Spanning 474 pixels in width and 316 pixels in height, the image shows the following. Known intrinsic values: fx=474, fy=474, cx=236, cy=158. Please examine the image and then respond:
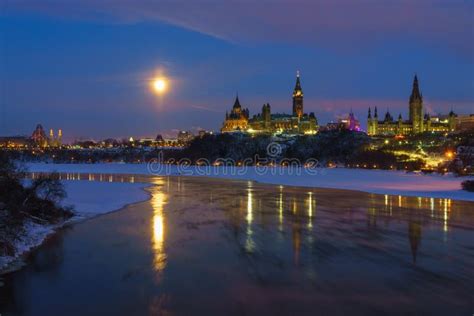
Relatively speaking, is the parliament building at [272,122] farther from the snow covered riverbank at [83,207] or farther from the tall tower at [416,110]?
the snow covered riverbank at [83,207]

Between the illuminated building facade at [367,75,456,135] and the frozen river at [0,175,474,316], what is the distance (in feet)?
519

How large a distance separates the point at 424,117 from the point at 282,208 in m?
177

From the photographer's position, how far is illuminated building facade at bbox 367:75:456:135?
173000 millimetres

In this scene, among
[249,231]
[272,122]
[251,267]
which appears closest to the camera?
[251,267]

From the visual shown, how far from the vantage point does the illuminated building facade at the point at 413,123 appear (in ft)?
568

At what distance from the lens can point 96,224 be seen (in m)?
21.6

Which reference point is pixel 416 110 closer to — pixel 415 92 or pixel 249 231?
pixel 415 92

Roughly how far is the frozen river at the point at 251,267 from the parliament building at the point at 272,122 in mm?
152407

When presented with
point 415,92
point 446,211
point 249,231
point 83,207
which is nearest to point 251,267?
point 249,231

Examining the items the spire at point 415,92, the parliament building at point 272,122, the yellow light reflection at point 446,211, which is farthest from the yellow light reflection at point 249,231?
the spire at point 415,92

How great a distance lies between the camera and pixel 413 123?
17400 cm

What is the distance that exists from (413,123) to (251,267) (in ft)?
569

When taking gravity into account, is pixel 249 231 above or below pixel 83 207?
below

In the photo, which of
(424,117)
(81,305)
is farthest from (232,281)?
(424,117)
